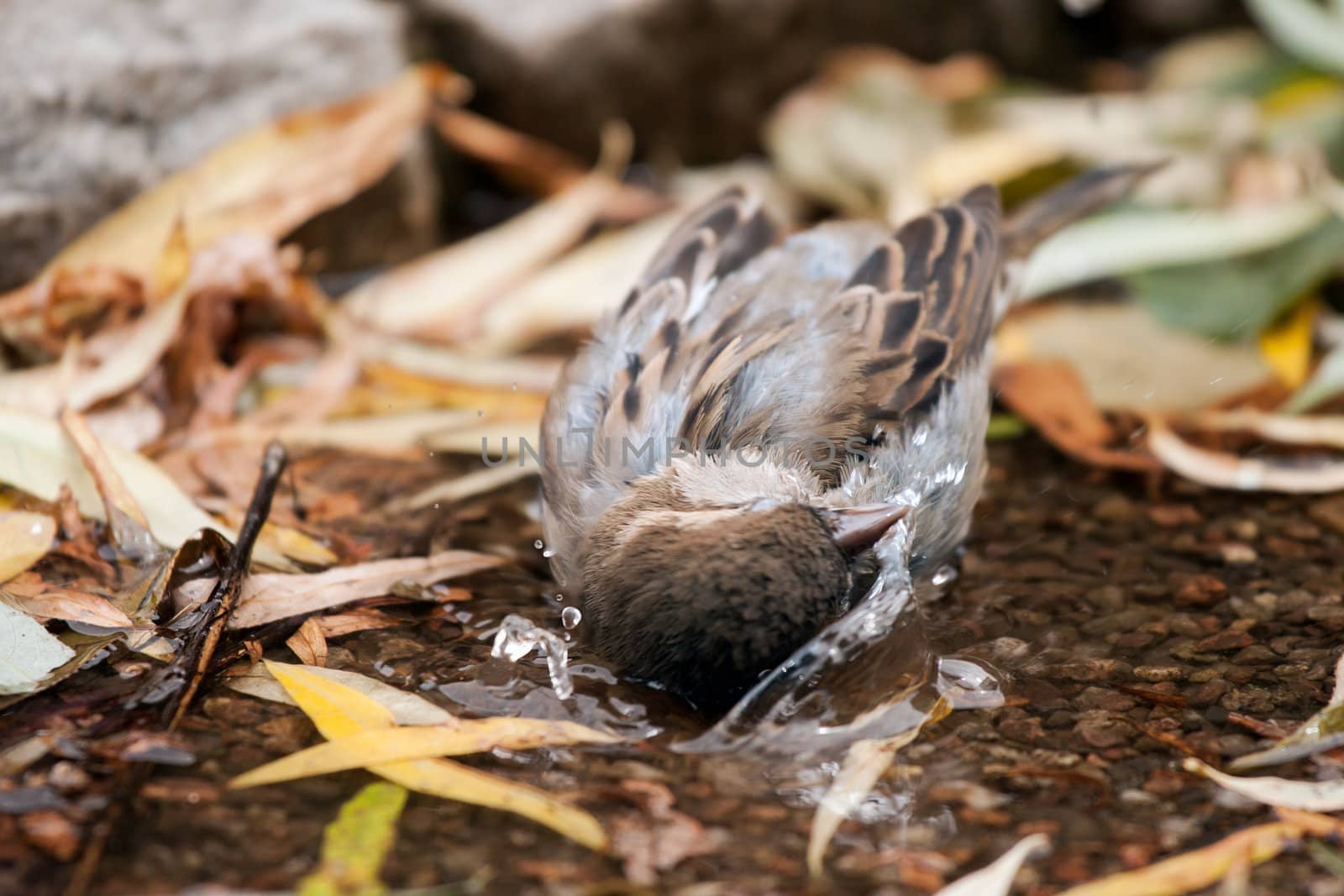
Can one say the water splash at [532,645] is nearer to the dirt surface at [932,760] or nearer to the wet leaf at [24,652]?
the dirt surface at [932,760]

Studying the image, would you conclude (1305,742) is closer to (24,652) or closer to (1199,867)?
(1199,867)

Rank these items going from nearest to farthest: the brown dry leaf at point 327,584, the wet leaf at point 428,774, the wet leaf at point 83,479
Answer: the wet leaf at point 428,774 → the brown dry leaf at point 327,584 → the wet leaf at point 83,479

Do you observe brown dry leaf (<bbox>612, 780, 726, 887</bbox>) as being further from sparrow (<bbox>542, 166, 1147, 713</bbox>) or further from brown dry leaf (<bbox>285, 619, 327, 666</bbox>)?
brown dry leaf (<bbox>285, 619, 327, 666</bbox>)

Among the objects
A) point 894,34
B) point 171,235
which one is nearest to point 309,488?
point 171,235

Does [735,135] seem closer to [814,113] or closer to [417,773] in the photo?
[814,113]

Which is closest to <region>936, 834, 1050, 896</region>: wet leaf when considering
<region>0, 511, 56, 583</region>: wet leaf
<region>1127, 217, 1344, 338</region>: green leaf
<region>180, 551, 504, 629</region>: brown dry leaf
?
<region>180, 551, 504, 629</region>: brown dry leaf

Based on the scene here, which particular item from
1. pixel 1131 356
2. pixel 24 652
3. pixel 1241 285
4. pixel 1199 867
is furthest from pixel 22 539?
pixel 1241 285

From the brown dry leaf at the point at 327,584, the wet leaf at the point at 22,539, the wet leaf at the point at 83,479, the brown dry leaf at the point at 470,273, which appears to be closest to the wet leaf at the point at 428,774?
the brown dry leaf at the point at 327,584
